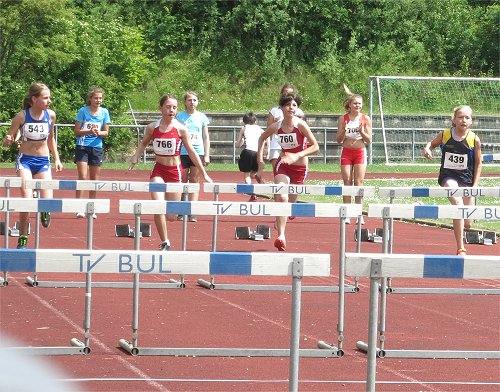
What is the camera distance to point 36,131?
1534 centimetres

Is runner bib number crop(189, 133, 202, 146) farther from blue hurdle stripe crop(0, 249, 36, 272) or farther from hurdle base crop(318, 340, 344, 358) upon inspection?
blue hurdle stripe crop(0, 249, 36, 272)

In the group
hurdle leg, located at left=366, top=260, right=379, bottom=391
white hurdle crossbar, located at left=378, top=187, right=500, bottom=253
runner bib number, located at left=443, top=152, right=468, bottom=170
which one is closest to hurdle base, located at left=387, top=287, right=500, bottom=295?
white hurdle crossbar, located at left=378, top=187, right=500, bottom=253

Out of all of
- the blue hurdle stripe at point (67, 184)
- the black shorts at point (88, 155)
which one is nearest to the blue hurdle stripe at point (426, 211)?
the blue hurdle stripe at point (67, 184)

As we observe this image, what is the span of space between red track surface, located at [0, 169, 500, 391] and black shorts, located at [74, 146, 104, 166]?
5875 millimetres

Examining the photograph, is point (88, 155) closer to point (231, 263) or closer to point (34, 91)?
point (34, 91)

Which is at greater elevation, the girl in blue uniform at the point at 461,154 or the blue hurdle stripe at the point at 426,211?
the girl in blue uniform at the point at 461,154

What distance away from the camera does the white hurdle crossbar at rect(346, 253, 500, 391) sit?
16.9ft

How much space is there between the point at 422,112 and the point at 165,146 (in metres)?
26.9

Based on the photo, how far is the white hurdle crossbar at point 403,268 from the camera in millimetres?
5156

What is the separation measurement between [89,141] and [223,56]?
27.0 m

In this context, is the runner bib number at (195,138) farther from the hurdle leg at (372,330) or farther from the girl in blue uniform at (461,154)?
the hurdle leg at (372,330)

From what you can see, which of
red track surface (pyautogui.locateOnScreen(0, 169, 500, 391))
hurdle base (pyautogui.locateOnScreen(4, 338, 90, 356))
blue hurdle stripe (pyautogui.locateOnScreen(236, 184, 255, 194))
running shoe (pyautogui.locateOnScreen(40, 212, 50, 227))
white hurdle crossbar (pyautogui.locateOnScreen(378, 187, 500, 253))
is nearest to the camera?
red track surface (pyautogui.locateOnScreen(0, 169, 500, 391))

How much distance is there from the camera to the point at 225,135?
3981 cm

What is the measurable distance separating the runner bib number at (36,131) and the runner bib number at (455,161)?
16.1 feet
